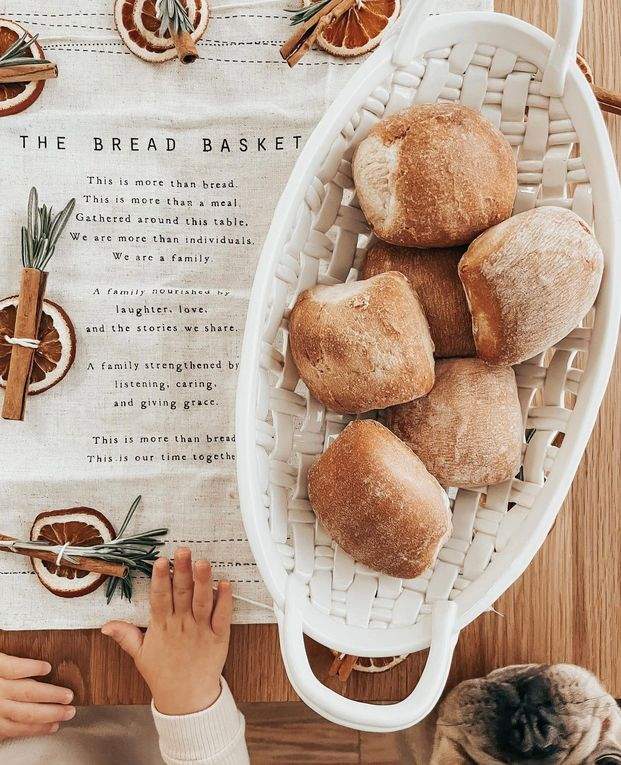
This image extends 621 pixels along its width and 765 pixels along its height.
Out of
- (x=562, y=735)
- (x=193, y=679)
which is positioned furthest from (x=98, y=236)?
(x=562, y=735)

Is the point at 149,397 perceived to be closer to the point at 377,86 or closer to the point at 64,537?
the point at 64,537

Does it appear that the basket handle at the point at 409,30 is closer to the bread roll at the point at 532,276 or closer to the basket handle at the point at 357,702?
the bread roll at the point at 532,276

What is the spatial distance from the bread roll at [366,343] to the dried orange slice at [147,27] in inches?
13.9

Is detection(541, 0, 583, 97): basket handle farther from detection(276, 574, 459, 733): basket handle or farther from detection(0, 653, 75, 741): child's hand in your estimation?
detection(0, 653, 75, 741): child's hand

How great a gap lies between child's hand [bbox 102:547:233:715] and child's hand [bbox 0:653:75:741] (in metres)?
0.09

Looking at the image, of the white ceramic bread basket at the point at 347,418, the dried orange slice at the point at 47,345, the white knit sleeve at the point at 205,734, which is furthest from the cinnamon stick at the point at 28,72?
the white knit sleeve at the point at 205,734

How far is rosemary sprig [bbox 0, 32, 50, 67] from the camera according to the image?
722 millimetres

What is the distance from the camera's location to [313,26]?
0.72 meters

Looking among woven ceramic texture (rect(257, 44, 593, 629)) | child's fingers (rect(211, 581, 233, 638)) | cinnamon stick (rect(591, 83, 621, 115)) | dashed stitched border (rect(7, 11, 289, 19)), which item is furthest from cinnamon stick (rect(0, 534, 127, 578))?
cinnamon stick (rect(591, 83, 621, 115))

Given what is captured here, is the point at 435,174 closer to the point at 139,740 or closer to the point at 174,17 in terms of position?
the point at 174,17

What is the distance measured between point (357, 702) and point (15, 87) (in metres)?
0.70

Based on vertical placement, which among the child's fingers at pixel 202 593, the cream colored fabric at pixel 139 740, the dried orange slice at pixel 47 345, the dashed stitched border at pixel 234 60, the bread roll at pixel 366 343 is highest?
the dashed stitched border at pixel 234 60

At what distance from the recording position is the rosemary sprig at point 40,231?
0.72 meters

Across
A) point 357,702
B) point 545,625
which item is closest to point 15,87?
point 357,702
